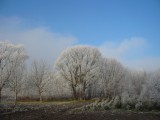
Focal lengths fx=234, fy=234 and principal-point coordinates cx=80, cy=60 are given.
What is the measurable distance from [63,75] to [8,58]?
54.3ft

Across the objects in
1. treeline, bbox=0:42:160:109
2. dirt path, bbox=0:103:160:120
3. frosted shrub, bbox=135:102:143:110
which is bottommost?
dirt path, bbox=0:103:160:120

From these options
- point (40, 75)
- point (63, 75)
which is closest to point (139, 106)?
point (63, 75)

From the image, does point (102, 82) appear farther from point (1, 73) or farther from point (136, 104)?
point (136, 104)

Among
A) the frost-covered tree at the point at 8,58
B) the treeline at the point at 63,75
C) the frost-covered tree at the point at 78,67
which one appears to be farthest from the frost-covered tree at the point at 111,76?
the frost-covered tree at the point at 8,58

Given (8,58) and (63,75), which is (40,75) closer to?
(63,75)

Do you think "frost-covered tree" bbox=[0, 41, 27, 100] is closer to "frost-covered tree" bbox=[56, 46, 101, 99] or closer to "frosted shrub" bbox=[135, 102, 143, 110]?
"frost-covered tree" bbox=[56, 46, 101, 99]

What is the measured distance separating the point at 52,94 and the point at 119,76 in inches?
870

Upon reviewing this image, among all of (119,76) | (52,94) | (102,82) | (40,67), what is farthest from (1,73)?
(119,76)

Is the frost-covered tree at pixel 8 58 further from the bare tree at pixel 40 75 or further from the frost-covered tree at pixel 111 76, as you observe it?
the frost-covered tree at pixel 111 76

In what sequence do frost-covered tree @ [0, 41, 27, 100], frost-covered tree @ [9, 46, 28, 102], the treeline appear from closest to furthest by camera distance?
frost-covered tree @ [0, 41, 27, 100], frost-covered tree @ [9, 46, 28, 102], the treeline

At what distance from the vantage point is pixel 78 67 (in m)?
64.4

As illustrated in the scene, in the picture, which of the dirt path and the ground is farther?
the ground

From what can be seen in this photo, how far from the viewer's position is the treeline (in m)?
53.9

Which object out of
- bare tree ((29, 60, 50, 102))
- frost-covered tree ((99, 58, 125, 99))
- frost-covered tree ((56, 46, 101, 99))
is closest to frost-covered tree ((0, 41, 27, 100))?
bare tree ((29, 60, 50, 102))
